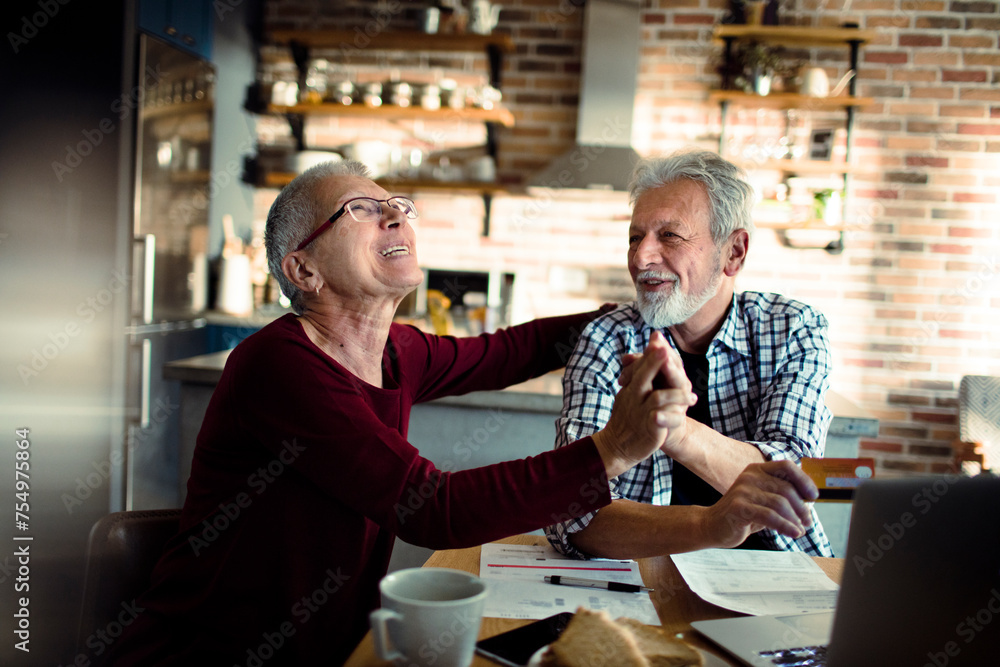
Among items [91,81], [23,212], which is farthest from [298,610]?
[91,81]

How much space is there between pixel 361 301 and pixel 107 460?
86.1 inches

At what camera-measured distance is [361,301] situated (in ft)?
4.09

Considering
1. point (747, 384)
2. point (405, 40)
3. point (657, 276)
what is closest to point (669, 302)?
point (657, 276)

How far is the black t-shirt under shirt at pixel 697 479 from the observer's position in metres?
1.39

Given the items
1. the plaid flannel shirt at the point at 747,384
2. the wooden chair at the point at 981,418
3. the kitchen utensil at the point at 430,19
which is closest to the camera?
the plaid flannel shirt at the point at 747,384

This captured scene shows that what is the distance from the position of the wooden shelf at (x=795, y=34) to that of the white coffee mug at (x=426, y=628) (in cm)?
361

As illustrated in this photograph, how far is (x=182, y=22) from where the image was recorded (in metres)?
3.28

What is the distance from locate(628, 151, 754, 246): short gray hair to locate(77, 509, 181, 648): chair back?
3.74ft

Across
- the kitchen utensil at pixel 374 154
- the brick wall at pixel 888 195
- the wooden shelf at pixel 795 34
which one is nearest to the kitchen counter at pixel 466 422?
the brick wall at pixel 888 195

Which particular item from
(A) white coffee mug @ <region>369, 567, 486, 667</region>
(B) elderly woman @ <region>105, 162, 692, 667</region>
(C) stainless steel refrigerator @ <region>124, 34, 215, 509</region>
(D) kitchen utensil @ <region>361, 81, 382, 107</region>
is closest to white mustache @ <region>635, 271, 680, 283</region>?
(B) elderly woman @ <region>105, 162, 692, 667</region>

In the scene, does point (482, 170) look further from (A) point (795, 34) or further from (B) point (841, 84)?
(B) point (841, 84)

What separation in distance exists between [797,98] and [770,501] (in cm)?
322

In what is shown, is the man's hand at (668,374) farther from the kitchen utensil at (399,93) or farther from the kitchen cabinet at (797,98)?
the kitchen utensil at (399,93)

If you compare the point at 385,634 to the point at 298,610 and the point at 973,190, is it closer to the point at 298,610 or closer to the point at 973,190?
the point at 298,610
